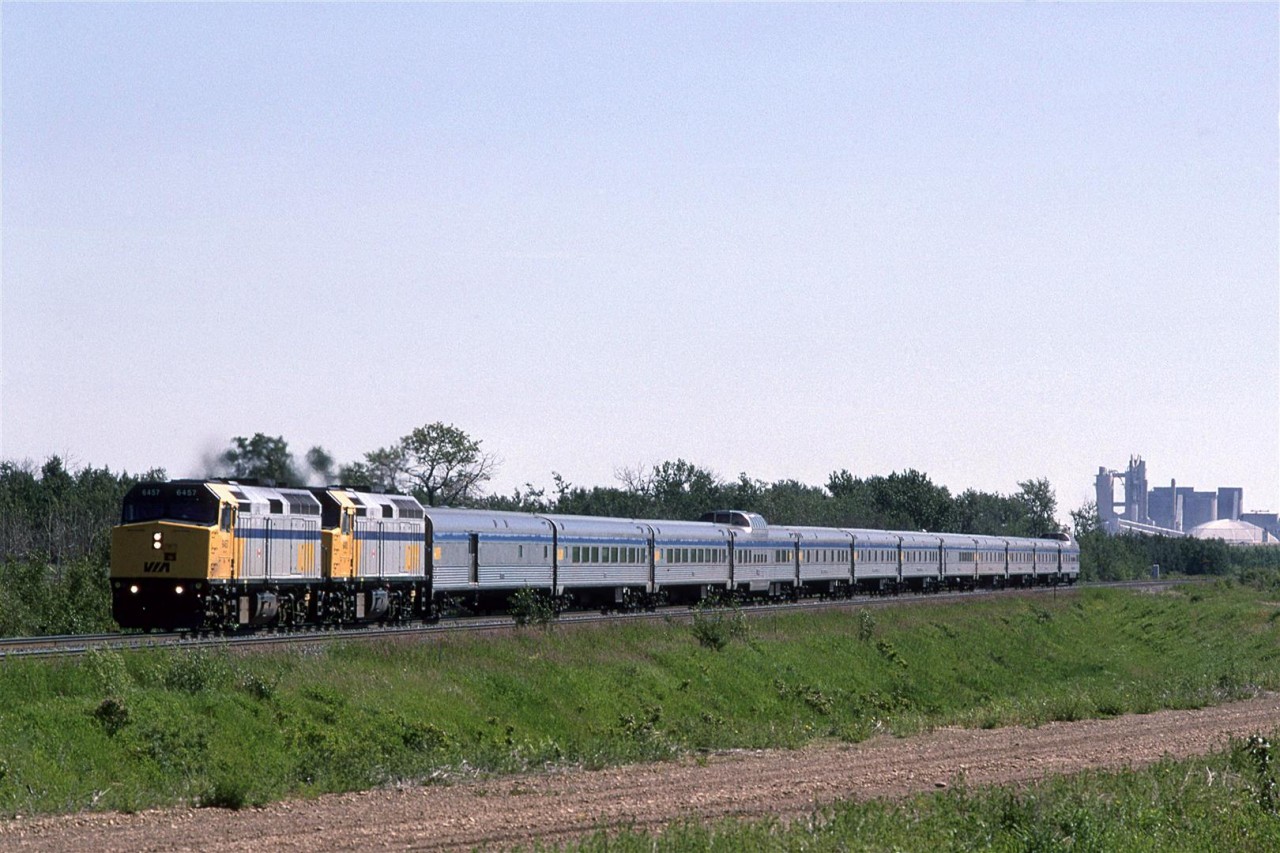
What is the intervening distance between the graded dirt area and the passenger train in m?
13.3

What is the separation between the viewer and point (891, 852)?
15.0m

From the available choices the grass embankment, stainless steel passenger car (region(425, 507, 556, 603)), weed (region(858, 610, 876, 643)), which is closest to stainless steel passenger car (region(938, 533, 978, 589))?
the grass embankment

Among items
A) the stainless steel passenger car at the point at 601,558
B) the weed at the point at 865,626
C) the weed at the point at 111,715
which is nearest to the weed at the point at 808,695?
the weed at the point at 865,626

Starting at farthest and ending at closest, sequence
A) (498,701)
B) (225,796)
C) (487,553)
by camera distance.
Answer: (487,553) < (498,701) < (225,796)

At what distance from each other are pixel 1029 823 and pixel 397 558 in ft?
86.7

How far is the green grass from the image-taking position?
608 inches

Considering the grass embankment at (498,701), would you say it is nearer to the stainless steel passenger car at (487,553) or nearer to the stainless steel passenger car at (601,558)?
the stainless steel passenger car at (487,553)

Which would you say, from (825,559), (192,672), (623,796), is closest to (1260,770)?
(623,796)

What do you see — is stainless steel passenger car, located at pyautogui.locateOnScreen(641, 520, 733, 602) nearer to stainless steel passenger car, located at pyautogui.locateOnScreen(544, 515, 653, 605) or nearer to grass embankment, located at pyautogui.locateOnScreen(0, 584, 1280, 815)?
stainless steel passenger car, located at pyautogui.locateOnScreen(544, 515, 653, 605)

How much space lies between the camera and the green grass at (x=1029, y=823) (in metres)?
15.4

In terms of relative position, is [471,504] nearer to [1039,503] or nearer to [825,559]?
[825,559]

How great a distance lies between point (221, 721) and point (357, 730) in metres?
2.64

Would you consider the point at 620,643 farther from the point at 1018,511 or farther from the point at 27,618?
the point at 1018,511

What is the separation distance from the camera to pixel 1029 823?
1698 centimetres
